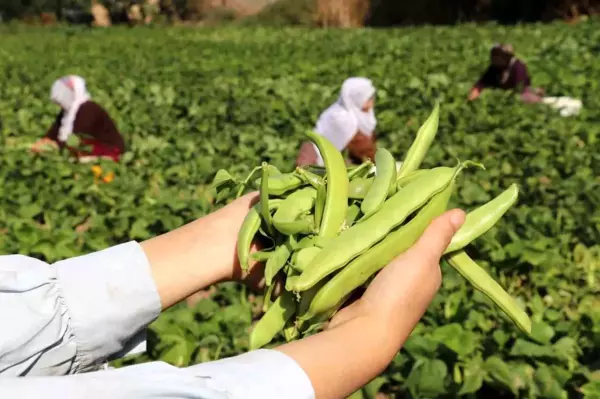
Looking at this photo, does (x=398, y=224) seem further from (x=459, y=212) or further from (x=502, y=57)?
(x=502, y=57)

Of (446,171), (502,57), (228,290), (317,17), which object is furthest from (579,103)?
(317,17)

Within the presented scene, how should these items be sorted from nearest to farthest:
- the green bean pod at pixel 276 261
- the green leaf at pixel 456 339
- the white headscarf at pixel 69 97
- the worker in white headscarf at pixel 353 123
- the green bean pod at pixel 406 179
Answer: the green bean pod at pixel 276 261 → the green bean pod at pixel 406 179 → the green leaf at pixel 456 339 → the worker in white headscarf at pixel 353 123 → the white headscarf at pixel 69 97

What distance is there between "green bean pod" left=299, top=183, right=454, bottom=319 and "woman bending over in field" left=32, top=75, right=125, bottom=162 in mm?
5099

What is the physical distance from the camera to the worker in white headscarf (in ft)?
19.8

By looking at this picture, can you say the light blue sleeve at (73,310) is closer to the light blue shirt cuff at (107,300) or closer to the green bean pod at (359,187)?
the light blue shirt cuff at (107,300)

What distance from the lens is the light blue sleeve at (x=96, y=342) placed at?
1.08m

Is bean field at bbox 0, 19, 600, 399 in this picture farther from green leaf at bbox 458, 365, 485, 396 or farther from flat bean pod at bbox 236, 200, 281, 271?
flat bean pod at bbox 236, 200, 281, 271

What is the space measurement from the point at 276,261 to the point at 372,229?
0.74 feet

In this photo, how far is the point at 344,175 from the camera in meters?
1.74

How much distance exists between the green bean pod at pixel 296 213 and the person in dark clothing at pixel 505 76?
711 cm

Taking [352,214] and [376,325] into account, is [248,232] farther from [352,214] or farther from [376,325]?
[376,325]

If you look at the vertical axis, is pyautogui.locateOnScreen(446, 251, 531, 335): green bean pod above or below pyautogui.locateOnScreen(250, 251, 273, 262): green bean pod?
below

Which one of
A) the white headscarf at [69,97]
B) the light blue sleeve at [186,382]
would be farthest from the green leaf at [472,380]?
the white headscarf at [69,97]

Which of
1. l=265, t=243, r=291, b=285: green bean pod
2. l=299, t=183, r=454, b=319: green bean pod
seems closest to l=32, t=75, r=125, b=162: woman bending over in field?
l=265, t=243, r=291, b=285: green bean pod
